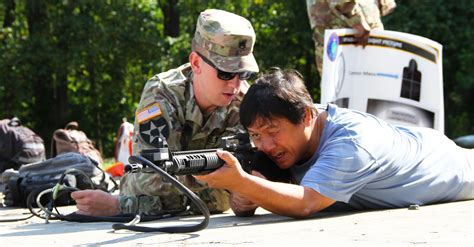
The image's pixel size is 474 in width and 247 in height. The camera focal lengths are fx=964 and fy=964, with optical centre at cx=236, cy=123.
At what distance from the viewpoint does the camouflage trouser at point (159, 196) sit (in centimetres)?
464

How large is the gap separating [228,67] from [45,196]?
204cm

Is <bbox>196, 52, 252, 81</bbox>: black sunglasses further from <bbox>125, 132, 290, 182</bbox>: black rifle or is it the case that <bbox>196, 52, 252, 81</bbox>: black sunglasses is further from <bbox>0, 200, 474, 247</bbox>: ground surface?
<bbox>0, 200, 474, 247</bbox>: ground surface

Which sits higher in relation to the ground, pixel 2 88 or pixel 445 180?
pixel 445 180

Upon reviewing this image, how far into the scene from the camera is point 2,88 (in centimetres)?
1783

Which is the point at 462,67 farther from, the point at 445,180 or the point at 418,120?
the point at 445,180

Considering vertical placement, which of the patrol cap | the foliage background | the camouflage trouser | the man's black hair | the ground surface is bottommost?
the foliage background

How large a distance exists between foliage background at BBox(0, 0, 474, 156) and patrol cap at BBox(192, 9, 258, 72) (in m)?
12.3

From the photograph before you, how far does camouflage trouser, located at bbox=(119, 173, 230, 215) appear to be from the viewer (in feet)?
15.2

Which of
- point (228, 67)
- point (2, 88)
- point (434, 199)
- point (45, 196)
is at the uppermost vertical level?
point (228, 67)

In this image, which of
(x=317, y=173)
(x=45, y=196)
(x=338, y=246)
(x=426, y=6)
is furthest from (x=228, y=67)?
(x=426, y=6)

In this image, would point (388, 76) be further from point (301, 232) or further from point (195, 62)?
point (301, 232)

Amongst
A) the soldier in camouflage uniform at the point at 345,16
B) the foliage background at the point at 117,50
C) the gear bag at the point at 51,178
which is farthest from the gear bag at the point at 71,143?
the foliage background at the point at 117,50

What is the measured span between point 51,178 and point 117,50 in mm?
12463

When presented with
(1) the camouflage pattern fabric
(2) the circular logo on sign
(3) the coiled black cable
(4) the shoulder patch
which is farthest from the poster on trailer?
(3) the coiled black cable
